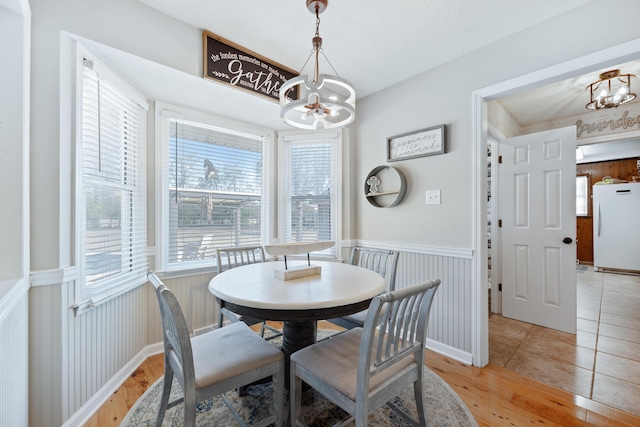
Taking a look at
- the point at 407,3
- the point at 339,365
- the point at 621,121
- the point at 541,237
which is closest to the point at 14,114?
the point at 339,365

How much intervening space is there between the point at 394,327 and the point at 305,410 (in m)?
0.93

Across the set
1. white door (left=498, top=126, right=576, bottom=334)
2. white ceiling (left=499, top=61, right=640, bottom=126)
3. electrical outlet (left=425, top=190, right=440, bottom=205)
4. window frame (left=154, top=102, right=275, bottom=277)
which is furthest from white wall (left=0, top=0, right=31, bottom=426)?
white door (left=498, top=126, right=576, bottom=334)

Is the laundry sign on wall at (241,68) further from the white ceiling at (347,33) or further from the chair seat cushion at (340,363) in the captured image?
the chair seat cushion at (340,363)

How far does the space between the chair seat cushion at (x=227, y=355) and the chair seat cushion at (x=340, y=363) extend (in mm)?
174

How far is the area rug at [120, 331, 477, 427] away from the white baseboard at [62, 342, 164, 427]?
9.4 inches

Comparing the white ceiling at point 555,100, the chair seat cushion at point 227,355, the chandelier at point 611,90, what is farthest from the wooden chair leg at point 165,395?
the chandelier at point 611,90

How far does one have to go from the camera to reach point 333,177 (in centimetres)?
317

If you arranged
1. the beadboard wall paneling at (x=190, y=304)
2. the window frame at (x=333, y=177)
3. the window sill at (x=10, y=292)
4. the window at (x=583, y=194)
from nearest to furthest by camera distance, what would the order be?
the window sill at (x=10, y=292) < the beadboard wall paneling at (x=190, y=304) < the window frame at (x=333, y=177) < the window at (x=583, y=194)

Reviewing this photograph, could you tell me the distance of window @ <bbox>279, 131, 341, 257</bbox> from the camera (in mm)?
3172

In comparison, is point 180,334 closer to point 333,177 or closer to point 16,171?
point 16,171

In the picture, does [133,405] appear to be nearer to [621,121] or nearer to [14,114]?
[14,114]

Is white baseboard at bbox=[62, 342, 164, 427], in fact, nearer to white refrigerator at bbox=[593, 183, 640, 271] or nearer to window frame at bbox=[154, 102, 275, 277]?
window frame at bbox=[154, 102, 275, 277]

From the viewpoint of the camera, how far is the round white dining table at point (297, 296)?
1.29 m

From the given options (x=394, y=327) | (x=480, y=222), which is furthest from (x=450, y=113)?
(x=394, y=327)
